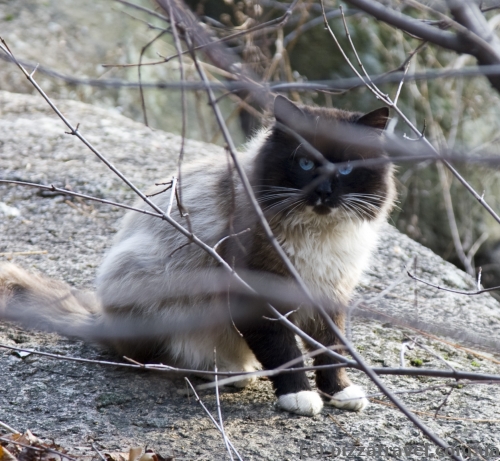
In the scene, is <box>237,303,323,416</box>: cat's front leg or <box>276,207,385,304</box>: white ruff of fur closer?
<box>237,303,323,416</box>: cat's front leg

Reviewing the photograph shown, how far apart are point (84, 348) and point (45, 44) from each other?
5.11 meters

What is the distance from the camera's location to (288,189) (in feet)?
8.98

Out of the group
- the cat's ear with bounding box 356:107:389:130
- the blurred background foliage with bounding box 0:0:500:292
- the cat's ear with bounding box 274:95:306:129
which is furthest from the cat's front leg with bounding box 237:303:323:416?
the blurred background foliage with bounding box 0:0:500:292

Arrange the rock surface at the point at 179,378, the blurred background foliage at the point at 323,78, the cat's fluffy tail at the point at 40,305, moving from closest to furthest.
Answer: the rock surface at the point at 179,378 < the cat's fluffy tail at the point at 40,305 < the blurred background foliage at the point at 323,78

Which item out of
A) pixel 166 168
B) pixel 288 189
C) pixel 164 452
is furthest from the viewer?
pixel 166 168

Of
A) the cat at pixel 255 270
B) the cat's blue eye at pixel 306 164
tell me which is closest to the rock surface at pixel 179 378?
the cat at pixel 255 270

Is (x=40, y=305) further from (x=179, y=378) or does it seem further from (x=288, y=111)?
(x=288, y=111)

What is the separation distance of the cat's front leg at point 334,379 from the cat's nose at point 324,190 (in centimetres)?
50

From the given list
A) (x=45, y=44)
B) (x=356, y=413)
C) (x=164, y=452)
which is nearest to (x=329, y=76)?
(x=45, y=44)

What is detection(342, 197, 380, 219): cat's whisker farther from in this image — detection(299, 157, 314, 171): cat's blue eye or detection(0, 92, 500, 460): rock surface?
detection(0, 92, 500, 460): rock surface

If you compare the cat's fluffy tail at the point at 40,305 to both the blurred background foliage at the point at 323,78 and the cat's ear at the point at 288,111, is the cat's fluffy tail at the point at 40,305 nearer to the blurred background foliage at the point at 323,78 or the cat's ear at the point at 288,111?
the cat's ear at the point at 288,111

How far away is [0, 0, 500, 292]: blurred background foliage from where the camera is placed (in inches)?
258

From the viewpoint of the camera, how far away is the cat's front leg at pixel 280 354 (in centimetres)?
261

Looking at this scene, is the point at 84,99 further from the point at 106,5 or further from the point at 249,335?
the point at 249,335
